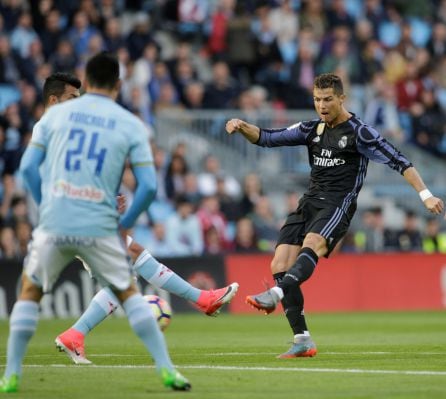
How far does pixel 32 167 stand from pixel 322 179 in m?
4.16

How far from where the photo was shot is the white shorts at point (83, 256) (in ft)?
27.1

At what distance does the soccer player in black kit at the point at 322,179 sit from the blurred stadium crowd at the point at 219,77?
9.20 meters

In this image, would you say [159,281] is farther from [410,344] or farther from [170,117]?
[170,117]

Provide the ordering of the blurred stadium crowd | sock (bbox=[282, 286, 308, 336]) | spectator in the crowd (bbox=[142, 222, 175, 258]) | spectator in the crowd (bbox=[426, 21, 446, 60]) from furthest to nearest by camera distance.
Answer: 1. spectator in the crowd (bbox=[426, 21, 446, 60])
2. the blurred stadium crowd
3. spectator in the crowd (bbox=[142, 222, 175, 258])
4. sock (bbox=[282, 286, 308, 336])

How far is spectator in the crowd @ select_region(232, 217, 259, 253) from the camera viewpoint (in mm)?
22281

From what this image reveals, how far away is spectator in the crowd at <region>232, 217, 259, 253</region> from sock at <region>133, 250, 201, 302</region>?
10741mm

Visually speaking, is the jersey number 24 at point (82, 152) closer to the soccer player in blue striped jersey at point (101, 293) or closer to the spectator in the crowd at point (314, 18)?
the soccer player in blue striped jersey at point (101, 293)

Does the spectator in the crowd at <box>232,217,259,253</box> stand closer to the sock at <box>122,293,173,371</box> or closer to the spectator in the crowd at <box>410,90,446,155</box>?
the spectator in the crowd at <box>410,90,446,155</box>

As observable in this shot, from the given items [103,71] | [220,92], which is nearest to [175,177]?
[220,92]

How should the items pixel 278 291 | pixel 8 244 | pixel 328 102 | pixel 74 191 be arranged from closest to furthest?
pixel 74 191, pixel 278 291, pixel 328 102, pixel 8 244

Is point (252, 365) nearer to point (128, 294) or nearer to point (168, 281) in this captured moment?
point (168, 281)

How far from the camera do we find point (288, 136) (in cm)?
1199

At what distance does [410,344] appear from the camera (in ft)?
43.4

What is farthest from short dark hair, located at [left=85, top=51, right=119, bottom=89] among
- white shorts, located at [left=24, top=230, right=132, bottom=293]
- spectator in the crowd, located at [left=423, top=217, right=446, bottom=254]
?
spectator in the crowd, located at [left=423, top=217, right=446, bottom=254]
